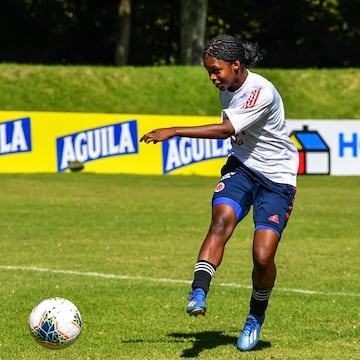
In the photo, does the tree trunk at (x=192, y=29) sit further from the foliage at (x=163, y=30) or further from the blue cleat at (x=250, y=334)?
the blue cleat at (x=250, y=334)

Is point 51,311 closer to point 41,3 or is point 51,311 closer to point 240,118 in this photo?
point 240,118

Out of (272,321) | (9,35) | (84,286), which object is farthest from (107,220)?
(9,35)

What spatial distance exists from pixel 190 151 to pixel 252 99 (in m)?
20.5

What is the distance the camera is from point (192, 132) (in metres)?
7.73

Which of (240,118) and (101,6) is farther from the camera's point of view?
(101,6)

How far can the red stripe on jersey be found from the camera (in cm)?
808

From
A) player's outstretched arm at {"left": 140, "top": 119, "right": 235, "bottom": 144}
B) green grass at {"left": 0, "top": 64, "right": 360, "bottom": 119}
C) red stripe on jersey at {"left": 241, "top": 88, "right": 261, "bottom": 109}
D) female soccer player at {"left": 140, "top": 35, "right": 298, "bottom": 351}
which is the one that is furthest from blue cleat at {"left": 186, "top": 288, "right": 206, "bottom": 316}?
green grass at {"left": 0, "top": 64, "right": 360, "bottom": 119}

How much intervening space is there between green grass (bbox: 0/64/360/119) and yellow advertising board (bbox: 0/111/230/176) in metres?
8.89

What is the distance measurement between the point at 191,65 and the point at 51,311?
121ft

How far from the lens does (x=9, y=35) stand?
1980 inches

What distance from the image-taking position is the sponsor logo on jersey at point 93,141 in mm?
28188

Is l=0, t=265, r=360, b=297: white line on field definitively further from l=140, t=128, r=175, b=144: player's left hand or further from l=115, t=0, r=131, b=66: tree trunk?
l=115, t=0, r=131, b=66: tree trunk

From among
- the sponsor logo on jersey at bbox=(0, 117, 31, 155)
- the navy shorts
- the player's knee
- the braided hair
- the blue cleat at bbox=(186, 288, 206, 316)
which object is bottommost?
the sponsor logo on jersey at bbox=(0, 117, 31, 155)

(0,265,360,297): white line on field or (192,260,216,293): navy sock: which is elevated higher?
(192,260,216,293): navy sock
